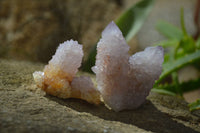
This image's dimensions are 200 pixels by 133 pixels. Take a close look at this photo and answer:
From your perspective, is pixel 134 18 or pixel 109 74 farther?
pixel 134 18

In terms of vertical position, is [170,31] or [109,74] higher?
[170,31]

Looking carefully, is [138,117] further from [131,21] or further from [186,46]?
[186,46]

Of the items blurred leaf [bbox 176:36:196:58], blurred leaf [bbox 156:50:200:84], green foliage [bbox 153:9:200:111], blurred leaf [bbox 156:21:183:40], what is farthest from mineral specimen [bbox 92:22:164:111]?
blurred leaf [bbox 156:21:183:40]

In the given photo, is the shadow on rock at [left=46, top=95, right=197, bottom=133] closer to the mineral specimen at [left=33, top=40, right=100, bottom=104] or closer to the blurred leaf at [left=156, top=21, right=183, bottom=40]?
the mineral specimen at [left=33, top=40, right=100, bottom=104]

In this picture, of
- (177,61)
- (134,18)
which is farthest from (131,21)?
(177,61)

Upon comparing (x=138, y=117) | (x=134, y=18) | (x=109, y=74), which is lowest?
(x=138, y=117)

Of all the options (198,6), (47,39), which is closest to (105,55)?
(47,39)

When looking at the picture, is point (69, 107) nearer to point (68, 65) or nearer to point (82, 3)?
point (68, 65)
